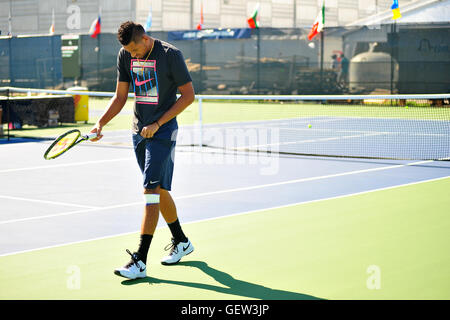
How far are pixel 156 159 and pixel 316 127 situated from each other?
14.3 m

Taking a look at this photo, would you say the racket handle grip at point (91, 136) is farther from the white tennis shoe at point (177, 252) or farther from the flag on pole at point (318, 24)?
the flag on pole at point (318, 24)

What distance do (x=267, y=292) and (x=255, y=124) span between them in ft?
50.9

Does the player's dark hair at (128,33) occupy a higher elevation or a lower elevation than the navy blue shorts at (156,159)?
higher

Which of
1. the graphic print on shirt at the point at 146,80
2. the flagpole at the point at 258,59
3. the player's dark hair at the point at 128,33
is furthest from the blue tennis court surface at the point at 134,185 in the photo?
the flagpole at the point at 258,59

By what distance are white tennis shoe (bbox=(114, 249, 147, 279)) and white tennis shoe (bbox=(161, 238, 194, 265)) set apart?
46 cm

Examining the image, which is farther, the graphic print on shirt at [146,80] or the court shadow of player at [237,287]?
the graphic print on shirt at [146,80]

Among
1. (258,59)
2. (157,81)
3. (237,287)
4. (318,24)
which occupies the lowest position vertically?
(237,287)

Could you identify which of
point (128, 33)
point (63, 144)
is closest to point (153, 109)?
point (128, 33)

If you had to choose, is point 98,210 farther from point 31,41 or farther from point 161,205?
point 31,41

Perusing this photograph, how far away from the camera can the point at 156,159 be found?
18.7 feet

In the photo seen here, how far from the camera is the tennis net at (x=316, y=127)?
14.6 meters

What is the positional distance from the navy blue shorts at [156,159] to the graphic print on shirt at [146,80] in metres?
0.28

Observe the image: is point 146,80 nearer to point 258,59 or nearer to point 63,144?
point 63,144

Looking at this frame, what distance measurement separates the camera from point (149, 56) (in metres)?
5.73
